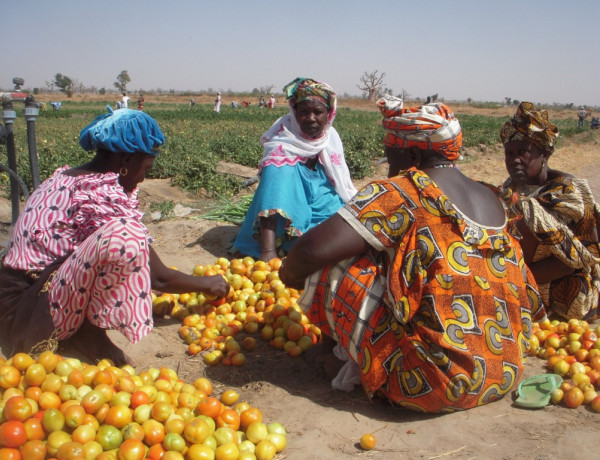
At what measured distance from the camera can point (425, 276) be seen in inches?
90.5

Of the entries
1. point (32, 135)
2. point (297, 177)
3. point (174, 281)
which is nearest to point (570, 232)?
point (297, 177)

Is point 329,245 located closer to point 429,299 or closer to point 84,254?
point 429,299

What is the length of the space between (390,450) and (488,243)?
38.3 inches

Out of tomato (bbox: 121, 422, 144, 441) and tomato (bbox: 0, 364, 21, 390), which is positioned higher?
tomato (bbox: 0, 364, 21, 390)

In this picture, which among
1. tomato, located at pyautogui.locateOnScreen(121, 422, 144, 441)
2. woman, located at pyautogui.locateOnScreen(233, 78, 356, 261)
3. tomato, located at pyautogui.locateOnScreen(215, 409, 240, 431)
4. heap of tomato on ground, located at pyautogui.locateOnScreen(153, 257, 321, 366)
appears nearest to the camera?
tomato, located at pyautogui.locateOnScreen(121, 422, 144, 441)

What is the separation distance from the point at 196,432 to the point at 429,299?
1101 mm

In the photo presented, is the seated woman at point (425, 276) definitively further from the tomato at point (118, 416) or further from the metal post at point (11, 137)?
the metal post at point (11, 137)

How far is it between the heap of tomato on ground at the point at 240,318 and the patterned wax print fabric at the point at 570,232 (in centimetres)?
152

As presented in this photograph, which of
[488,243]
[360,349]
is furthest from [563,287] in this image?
[360,349]

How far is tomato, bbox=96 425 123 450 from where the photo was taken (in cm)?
204

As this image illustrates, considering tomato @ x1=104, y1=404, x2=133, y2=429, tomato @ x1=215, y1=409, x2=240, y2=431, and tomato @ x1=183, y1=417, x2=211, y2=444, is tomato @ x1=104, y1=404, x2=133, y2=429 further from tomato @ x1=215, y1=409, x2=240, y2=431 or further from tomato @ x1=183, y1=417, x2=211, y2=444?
tomato @ x1=215, y1=409, x2=240, y2=431

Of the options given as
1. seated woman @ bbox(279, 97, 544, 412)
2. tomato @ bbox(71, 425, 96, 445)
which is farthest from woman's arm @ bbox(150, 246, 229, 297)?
tomato @ bbox(71, 425, 96, 445)

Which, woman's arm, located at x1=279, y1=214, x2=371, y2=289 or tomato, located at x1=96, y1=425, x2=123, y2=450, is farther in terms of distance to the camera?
woman's arm, located at x1=279, y1=214, x2=371, y2=289

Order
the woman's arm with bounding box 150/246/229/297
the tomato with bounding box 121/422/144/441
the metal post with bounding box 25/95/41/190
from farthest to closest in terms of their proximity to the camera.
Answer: the metal post with bounding box 25/95/41/190, the woman's arm with bounding box 150/246/229/297, the tomato with bounding box 121/422/144/441
